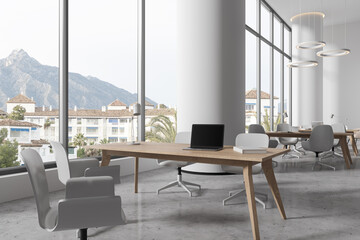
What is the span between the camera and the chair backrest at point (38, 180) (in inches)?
64.8

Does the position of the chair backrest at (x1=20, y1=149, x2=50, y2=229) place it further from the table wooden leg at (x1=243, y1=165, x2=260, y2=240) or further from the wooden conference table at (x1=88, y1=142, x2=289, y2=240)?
the table wooden leg at (x1=243, y1=165, x2=260, y2=240)

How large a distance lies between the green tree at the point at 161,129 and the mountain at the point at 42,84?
4.19 ft

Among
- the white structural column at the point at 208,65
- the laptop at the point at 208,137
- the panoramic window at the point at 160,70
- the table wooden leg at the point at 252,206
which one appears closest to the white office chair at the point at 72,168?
the laptop at the point at 208,137

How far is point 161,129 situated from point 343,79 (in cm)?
965

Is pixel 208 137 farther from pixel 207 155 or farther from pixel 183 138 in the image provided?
pixel 183 138

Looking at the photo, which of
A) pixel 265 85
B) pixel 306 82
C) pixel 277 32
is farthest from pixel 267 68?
pixel 306 82

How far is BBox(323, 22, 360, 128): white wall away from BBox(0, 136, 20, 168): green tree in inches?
483

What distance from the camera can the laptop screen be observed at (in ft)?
10.3

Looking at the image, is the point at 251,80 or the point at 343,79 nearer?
the point at 251,80

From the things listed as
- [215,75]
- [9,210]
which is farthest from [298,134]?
[9,210]

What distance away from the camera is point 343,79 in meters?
12.6

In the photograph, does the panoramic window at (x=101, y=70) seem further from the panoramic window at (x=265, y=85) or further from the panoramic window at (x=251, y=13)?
the panoramic window at (x=265, y=85)

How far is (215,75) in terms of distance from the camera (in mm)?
5203

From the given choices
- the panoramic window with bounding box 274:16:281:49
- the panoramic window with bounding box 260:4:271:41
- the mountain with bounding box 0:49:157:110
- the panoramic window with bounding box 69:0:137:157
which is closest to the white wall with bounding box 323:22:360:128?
the panoramic window with bounding box 274:16:281:49
